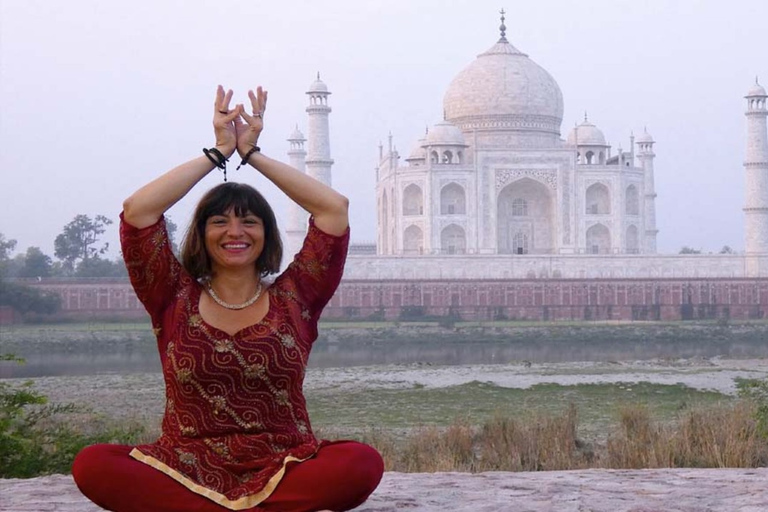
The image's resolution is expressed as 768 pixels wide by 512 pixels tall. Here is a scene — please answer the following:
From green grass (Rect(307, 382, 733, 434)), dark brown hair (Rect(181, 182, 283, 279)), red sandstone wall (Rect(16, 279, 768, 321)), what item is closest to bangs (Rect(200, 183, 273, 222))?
dark brown hair (Rect(181, 182, 283, 279))

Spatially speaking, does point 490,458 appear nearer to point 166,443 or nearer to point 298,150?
point 166,443

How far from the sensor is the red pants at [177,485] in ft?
8.46

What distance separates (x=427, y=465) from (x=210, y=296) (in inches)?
99.7

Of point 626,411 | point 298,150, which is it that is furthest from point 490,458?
point 298,150

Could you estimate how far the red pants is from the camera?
2.58 meters

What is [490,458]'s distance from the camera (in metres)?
5.28

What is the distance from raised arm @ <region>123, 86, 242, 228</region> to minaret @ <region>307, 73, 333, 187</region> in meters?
23.9

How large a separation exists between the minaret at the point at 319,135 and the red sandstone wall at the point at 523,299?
3.41 m

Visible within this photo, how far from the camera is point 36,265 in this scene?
115 ft

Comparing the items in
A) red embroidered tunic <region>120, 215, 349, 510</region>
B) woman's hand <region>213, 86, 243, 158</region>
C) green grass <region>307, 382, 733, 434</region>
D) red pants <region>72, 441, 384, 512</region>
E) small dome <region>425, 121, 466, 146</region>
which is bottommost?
green grass <region>307, 382, 733, 434</region>

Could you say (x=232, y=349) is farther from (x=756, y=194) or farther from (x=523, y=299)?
(x=756, y=194)

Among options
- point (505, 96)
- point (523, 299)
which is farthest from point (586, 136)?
point (523, 299)

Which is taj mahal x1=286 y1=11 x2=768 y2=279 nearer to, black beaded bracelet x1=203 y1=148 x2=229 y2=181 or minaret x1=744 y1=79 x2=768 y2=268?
minaret x1=744 y1=79 x2=768 y2=268

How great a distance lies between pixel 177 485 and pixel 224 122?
804mm
